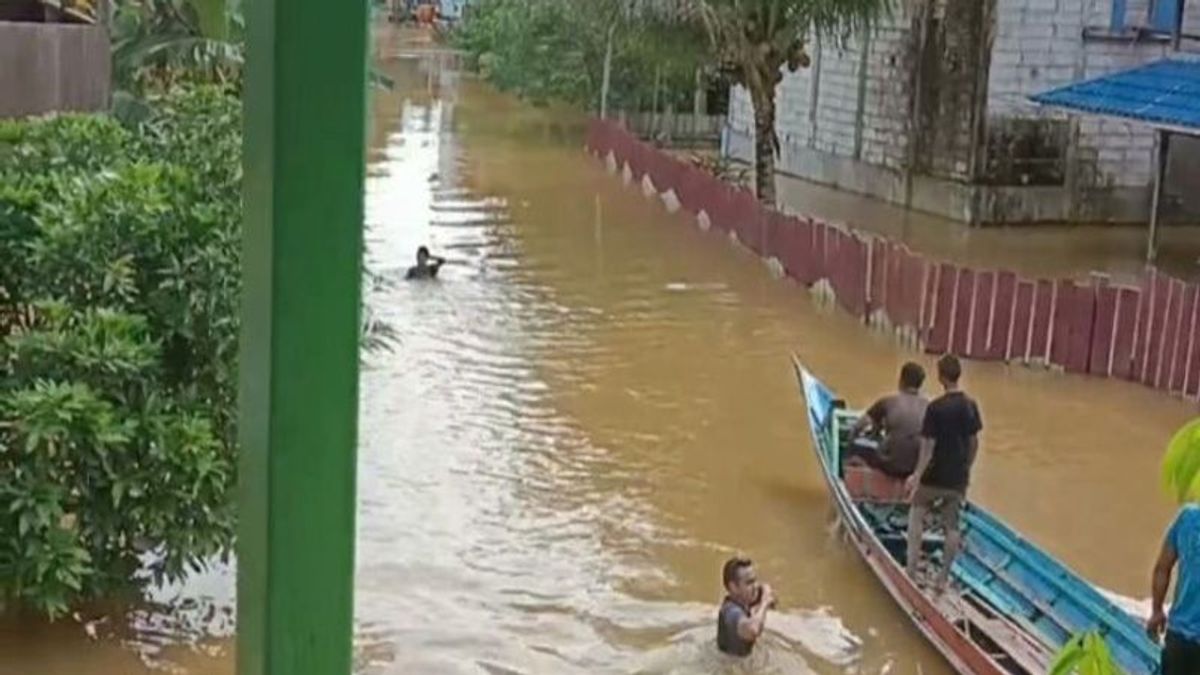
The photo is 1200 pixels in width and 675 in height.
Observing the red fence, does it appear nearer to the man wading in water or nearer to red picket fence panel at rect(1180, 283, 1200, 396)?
red picket fence panel at rect(1180, 283, 1200, 396)

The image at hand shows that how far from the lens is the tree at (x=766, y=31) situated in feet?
69.5

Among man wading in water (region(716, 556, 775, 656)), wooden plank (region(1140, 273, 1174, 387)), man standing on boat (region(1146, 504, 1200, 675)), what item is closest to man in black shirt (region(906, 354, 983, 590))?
man wading in water (region(716, 556, 775, 656))

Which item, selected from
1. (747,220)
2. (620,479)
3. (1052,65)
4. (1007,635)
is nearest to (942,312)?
(620,479)

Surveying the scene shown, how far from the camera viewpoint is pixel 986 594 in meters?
8.99

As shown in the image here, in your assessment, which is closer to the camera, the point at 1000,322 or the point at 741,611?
the point at 741,611

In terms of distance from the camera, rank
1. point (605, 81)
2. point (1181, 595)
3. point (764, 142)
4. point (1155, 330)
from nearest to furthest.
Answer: point (1181, 595), point (1155, 330), point (764, 142), point (605, 81)

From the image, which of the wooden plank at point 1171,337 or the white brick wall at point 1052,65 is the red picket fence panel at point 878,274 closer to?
the wooden plank at point 1171,337

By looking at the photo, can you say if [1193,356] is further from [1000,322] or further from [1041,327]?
[1000,322]

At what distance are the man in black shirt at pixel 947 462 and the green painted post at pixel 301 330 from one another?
813 cm

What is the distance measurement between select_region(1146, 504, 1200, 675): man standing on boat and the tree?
51.6ft

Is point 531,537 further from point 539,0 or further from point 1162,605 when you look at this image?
point 539,0

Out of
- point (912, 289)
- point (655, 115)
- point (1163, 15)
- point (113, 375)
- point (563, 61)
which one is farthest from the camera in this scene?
point (563, 61)

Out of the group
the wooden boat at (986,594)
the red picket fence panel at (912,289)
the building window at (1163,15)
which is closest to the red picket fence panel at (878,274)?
the red picket fence panel at (912,289)

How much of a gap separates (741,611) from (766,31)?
1473 centimetres
